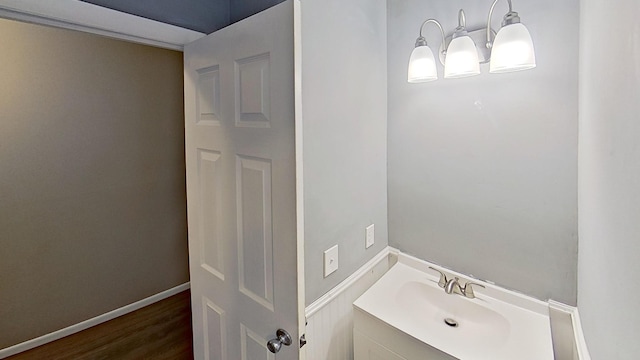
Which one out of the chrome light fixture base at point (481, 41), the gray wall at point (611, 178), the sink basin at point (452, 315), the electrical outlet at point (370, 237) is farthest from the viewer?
the electrical outlet at point (370, 237)

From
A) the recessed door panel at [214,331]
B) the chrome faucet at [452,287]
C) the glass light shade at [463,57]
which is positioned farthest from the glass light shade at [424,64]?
the recessed door panel at [214,331]

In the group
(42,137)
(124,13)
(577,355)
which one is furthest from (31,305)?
(577,355)

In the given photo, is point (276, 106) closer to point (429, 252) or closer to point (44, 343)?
point (429, 252)

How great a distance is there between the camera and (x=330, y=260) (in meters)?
1.30

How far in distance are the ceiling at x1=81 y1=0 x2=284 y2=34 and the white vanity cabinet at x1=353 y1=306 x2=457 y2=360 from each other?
56.0 inches

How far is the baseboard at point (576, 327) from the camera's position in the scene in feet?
3.06

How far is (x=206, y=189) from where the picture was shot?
4.13ft

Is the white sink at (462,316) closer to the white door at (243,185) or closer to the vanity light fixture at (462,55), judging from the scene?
the white door at (243,185)

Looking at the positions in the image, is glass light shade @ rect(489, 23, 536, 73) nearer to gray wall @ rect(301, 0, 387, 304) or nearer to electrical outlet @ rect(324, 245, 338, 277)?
gray wall @ rect(301, 0, 387, 304)

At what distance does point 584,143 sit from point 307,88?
3.24 ft

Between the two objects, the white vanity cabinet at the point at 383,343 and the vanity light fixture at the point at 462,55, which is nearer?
the white vanity cabinet at the point at 383,343

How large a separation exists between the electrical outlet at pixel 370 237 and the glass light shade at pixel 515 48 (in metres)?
0.93

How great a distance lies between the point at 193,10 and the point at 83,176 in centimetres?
178

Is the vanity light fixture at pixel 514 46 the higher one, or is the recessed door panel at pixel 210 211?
the vanity light fixture at pixel 514 46
